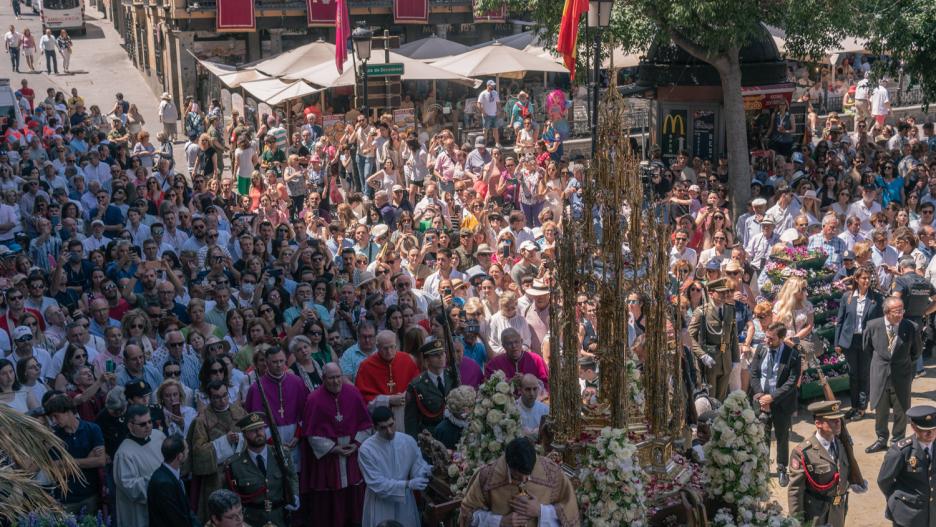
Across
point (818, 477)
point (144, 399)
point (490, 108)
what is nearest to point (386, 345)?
point (144, 399)

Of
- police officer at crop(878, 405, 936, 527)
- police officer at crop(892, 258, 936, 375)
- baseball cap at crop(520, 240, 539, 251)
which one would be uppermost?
baseball cap at crop(520, 240, 539, 251)

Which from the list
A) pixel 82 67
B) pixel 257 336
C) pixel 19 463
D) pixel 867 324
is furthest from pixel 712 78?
pixel 82 67

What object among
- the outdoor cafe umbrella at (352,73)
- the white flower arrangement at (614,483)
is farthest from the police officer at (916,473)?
the outdoor cafe umbrella at (352,73)

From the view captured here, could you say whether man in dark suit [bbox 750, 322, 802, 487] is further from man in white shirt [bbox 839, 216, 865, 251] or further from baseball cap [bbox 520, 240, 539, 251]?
man in white shirt [bbox 839, 216, 865, 251]

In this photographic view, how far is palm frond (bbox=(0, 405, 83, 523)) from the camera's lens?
7.63 metres

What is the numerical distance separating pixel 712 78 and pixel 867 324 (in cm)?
1076

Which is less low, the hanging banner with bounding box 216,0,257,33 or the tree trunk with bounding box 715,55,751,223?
the hanging banner with bounding box 216,0,257,33

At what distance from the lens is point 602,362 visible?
8.83m

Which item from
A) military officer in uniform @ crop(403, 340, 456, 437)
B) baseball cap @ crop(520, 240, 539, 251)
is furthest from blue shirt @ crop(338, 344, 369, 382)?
baseball cap @ crop(520, 240, 539, 251)

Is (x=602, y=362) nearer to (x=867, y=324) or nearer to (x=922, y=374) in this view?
(x=867, y=324)

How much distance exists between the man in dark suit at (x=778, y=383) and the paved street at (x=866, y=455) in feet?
0.98

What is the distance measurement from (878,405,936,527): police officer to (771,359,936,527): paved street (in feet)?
3.35

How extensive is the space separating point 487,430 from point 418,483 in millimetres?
1072

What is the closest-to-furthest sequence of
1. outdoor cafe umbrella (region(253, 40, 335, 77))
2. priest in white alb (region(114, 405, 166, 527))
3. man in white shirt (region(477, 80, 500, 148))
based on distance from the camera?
priest in white alb (region(114, 405, 166, 527)), man in white shirt (region(477, 80, 500, 148)), outdoor cafe umbrella (region(253, 40, 335, 77))
